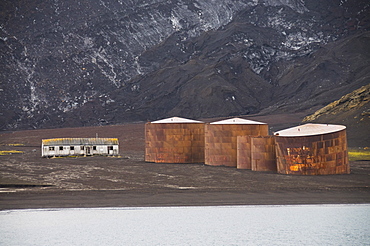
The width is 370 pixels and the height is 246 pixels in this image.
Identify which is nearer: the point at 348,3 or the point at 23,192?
the point at 23,192

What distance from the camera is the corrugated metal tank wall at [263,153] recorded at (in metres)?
38.0

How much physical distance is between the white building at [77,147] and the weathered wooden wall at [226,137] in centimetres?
1603

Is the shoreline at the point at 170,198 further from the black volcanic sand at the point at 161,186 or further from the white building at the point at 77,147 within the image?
the white building at the point at 77,147

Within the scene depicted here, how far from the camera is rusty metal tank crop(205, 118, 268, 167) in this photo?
43.1 metres

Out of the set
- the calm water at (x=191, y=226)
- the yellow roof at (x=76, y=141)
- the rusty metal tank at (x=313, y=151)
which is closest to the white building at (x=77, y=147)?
the yellow roof at (x=76, y=141)

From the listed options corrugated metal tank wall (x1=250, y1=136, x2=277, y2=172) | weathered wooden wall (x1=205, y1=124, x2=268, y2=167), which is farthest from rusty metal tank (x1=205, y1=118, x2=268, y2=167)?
corrugated metal tank wall (x1=250, y1=136, x2=277, y2=172)

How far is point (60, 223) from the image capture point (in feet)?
82.1

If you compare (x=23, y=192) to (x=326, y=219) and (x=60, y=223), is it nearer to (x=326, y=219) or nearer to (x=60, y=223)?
(x=60, y=223)

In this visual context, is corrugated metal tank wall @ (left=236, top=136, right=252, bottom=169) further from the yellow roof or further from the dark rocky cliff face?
the dark rocky cliff face

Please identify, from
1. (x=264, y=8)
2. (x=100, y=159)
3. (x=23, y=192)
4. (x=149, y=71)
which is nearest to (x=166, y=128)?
(x=100, y=159)

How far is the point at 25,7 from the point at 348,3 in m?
96.2

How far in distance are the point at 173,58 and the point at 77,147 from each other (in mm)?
87980

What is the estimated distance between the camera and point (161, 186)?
33.2 meters

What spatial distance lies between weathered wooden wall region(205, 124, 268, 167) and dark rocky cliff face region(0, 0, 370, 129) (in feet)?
188
